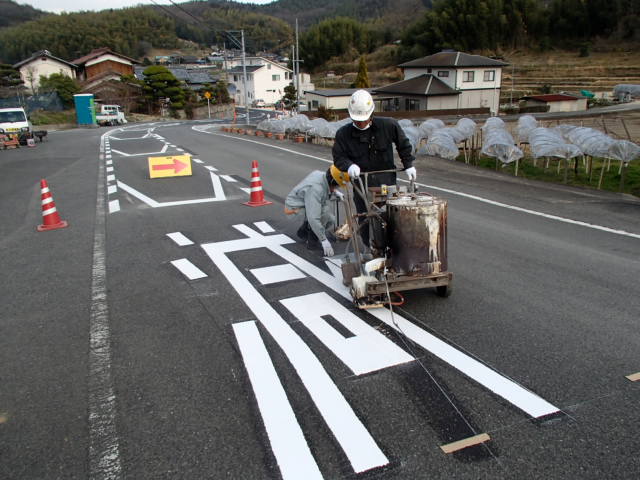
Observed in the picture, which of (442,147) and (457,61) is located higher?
(457,61)

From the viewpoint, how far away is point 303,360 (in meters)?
3.73

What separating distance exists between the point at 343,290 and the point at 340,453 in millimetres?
A: 2447

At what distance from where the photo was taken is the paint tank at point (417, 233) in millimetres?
4230

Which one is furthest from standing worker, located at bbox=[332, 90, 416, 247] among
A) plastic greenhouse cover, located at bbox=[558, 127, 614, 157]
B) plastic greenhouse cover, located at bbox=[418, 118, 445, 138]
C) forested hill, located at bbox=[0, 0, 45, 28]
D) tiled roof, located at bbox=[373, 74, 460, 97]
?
forested hill, located at bbox=[0, 0, 45, 28]

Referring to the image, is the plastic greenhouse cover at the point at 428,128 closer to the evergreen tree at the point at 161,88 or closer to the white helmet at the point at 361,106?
the white helmet at the point at 361,106

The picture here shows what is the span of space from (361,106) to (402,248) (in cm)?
154

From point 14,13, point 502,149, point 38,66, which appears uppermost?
point 14,13

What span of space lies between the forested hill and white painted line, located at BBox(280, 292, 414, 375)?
497ft

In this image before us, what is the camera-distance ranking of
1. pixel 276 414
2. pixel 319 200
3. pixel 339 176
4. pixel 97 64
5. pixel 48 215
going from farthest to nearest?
pixel 97 64
pixel 48 215
pixel 319 200
pixel 339 176
pixel 276 414

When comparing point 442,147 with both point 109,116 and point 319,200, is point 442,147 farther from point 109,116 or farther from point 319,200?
point 109,116

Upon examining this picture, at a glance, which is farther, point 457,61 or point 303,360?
point 457,61

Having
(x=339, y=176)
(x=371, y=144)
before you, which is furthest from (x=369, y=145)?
(x=339, y=176)

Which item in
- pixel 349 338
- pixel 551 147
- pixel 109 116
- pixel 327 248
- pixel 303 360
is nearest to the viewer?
pixel 303 360

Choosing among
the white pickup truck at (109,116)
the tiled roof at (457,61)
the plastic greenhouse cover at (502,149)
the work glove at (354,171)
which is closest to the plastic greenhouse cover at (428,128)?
the plastic greenhouse cover at (502,149)
